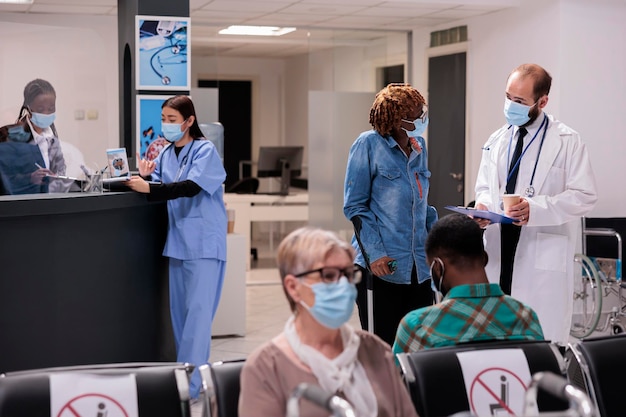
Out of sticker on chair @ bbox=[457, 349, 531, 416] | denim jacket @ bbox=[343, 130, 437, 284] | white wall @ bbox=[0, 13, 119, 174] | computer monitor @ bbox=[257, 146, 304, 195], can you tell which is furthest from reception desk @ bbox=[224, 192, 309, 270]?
sticker on chair @ bbox=[457, 349, 531, 416]

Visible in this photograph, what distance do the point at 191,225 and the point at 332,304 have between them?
2698mm

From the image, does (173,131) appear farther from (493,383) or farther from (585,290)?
(585,290)

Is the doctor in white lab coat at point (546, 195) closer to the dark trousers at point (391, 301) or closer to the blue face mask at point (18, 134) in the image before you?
the dark trousers at point (391, 301)

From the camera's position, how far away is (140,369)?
227cm

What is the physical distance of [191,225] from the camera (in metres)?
4.83

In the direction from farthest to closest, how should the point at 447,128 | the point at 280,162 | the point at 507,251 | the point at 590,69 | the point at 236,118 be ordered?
1. the point at 236,118
2. the point at 280,162
3. the point at 447,128
4. the point at 590,69
5. the point at 507,251

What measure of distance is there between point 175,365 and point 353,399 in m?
0.46

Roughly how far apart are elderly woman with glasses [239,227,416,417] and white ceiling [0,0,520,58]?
18.3 feet

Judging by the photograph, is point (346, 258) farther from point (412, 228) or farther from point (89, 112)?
point (89, 112)

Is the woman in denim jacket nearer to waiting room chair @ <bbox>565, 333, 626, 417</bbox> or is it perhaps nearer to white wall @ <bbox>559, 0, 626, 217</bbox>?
waiting room chair @ <bbox>565, 333, 626, 417</bbox>

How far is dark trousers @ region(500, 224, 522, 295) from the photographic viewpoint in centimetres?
389

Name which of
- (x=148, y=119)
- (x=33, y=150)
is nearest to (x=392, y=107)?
(x=33, y=150)

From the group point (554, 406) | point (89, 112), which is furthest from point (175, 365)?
point (89, 112)

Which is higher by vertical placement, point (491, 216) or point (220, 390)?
point (491, 216)
